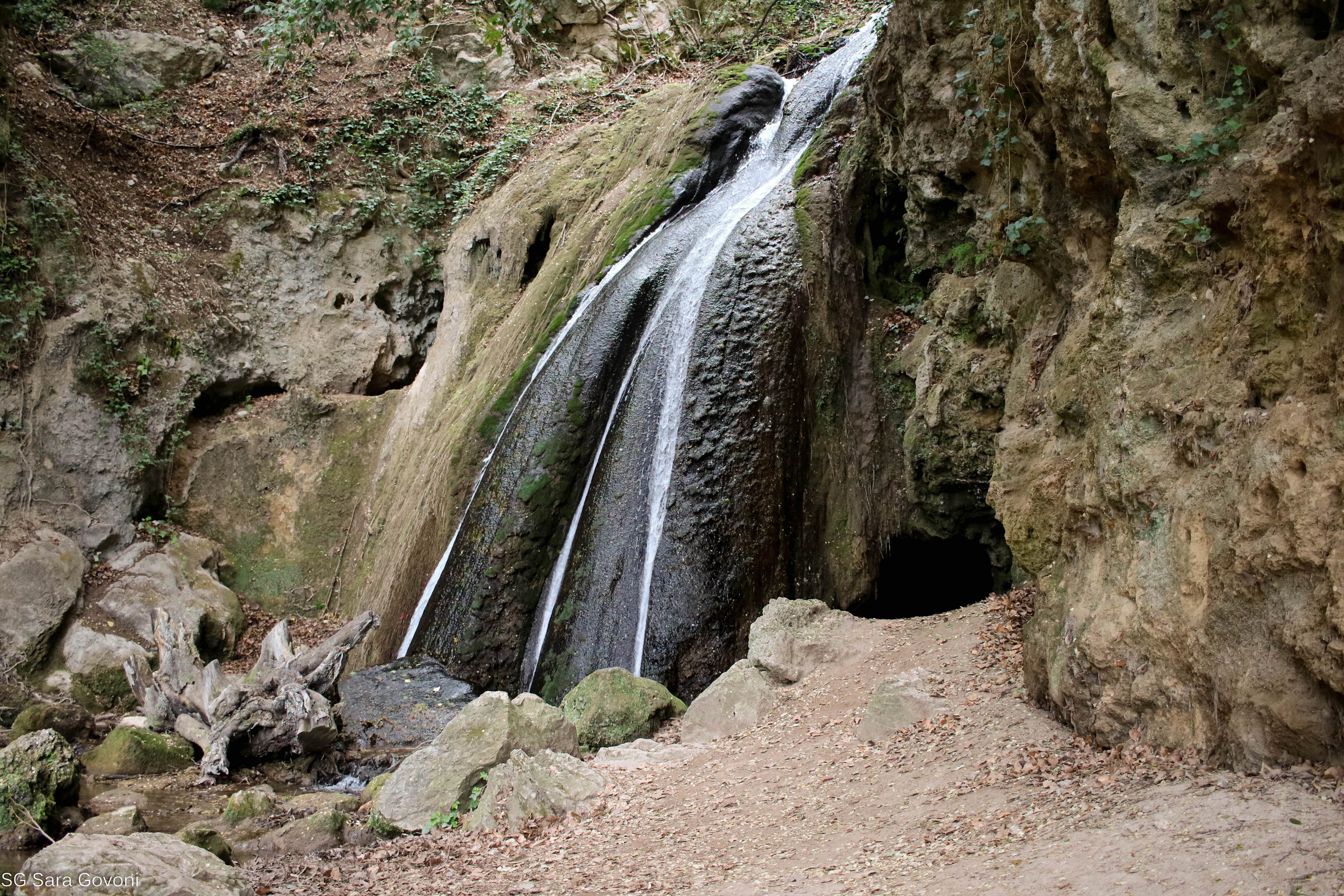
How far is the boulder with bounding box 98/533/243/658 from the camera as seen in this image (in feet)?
33.0

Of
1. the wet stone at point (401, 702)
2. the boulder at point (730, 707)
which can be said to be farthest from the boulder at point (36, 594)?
the boulder at point (730, 707)

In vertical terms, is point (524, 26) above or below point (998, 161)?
above

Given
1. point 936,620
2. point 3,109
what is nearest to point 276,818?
point 936,620

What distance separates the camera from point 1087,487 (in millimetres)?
4516

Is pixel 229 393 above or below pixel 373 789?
above

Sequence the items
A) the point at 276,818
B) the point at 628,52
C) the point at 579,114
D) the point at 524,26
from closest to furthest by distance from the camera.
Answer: the point at 276,818, the point at 524,26, the point at 579,114, the point at 628,52

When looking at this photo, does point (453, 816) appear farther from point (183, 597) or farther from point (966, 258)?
point (183, 597)

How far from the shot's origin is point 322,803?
6336mm

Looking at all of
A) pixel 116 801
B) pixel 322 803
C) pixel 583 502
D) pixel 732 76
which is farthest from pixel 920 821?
pixel 732 76

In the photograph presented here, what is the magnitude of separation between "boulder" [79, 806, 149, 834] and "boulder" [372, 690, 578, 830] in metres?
1.41

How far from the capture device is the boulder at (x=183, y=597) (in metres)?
10.1

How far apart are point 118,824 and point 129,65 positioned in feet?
41.5

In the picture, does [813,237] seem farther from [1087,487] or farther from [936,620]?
[1087,487]

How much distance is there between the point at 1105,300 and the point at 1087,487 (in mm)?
997
